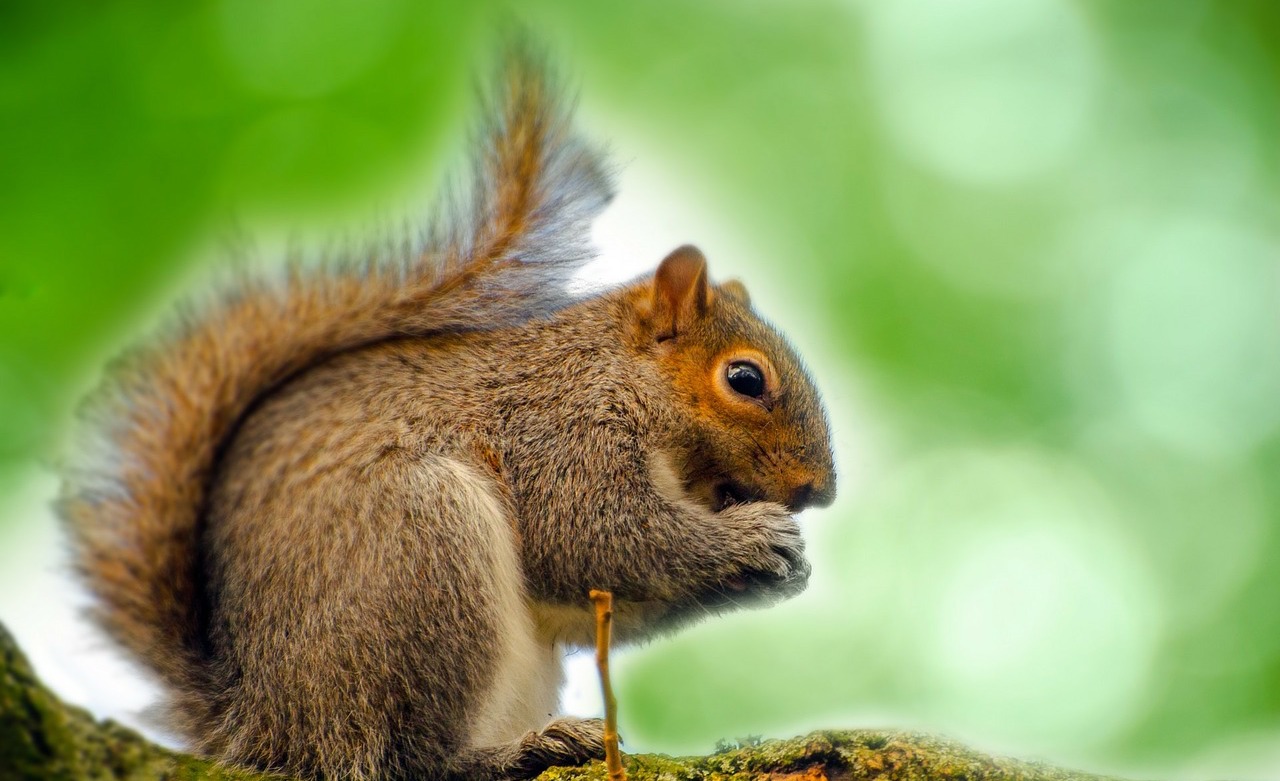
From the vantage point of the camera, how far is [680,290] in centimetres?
322

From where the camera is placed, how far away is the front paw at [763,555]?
2.80 meters

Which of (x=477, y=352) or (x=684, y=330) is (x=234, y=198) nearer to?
(x=477, y=352)

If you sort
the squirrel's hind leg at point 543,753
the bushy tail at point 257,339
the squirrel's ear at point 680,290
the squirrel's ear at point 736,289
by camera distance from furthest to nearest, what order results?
the squirrel's ear at point 736,289 < the squirrel's ear at point 680,290 < the bushy tail at point 257,339 < the squirrel's hind leg at point 543,753

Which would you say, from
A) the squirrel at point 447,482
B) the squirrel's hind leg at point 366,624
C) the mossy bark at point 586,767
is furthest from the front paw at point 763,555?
the mossy bark at point 586,767

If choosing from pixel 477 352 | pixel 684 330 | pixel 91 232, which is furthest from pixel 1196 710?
pixel 91 232

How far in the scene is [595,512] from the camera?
9.16ft

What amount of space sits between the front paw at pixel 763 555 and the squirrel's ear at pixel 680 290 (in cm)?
62

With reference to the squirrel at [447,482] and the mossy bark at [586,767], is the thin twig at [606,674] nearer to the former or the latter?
the mossy bark at [586,767]

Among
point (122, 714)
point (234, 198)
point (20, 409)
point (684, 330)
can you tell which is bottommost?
point (122, 714)

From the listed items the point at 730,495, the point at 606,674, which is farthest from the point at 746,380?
the point at 606,674

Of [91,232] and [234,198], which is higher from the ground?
[234,198]

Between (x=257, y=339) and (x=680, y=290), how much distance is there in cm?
119

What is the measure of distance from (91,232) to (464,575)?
2318 millimetres

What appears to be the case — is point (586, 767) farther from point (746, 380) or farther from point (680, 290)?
point (680, 290)
